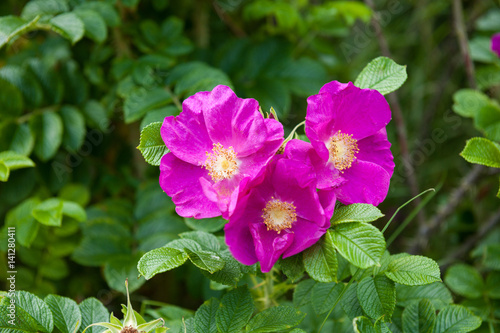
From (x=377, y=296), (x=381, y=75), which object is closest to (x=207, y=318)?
(x=377, y=296)

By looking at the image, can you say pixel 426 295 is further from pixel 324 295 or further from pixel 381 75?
pixel 381 75

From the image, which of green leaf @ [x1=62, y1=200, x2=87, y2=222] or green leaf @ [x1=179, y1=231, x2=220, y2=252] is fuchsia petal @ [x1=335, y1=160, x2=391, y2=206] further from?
green leaf @ [x1=62, y1=200, x2=87, y2=222]

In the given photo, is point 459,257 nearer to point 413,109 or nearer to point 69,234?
point 413,109

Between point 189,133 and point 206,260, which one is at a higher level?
point 189,133

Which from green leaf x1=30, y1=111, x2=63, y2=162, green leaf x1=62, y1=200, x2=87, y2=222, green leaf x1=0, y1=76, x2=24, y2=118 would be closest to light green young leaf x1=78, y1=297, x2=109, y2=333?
green leaf x1=62, y1=200, x2=87, y2=222

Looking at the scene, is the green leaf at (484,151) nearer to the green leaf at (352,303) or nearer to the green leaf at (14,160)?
the green leaf at (352,303)
